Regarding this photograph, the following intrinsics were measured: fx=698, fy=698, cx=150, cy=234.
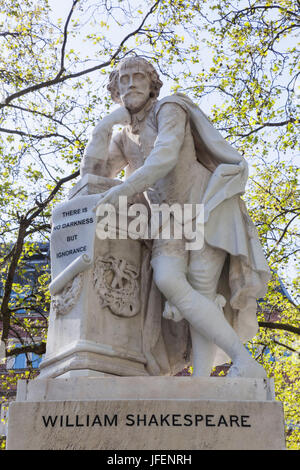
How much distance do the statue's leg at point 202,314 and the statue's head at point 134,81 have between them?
4.83ft

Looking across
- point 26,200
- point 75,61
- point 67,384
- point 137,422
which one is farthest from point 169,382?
point 75,61

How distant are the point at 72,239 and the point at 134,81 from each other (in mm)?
1485

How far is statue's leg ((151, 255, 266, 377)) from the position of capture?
475 cm

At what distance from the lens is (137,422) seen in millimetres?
4109

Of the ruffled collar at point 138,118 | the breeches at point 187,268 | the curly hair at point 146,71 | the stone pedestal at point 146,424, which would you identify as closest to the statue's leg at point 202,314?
the breeches at point 187,268

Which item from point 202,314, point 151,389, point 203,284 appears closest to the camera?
point 151,389

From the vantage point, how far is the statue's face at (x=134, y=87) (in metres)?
5.73

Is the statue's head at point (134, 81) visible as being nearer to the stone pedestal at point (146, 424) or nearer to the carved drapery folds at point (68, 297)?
the carved drapery folds at point (68, 297)

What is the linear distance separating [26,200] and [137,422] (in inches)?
364

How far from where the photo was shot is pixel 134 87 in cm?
573

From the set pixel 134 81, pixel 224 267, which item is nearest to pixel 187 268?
pixel 224 267

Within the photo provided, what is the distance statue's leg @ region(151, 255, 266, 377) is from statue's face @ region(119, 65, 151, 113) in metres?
1.45

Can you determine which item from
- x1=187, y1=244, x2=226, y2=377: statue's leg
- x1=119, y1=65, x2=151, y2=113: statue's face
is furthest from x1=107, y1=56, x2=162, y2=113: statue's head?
x1=187, y1=244, x2=226, y2=377: statue's leg

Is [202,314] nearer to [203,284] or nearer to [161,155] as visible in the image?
[203,284]
